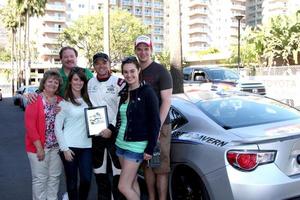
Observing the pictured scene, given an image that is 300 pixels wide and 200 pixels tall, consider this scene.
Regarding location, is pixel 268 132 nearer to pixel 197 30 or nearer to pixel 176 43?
pixel 176 43

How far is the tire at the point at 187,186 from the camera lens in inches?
168

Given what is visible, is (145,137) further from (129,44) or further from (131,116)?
(129,44)

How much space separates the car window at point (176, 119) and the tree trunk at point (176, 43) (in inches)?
209

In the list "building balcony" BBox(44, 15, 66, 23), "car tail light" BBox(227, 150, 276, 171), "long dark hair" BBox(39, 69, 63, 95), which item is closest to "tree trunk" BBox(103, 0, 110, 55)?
"long dark hair" BBox(39, 69, 63, 95)

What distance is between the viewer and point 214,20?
416 feet

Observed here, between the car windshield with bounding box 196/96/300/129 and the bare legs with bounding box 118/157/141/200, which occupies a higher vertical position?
the car windshield with bounding box 196/96/300/129

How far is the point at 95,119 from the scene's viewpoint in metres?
4.49

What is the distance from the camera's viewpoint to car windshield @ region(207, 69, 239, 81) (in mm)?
17078

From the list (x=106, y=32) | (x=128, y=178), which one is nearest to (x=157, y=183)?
(x=128, y=178)

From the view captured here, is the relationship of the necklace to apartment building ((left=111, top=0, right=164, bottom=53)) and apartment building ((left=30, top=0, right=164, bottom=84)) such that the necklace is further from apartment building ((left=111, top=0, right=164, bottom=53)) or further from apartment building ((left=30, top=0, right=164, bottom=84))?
apartment building ((left=111, top=0, right=164, bottom=53))

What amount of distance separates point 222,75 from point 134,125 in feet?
45.5

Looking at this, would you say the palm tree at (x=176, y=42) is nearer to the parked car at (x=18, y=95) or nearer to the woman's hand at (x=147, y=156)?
the woman's hand at (x=147, y=156)

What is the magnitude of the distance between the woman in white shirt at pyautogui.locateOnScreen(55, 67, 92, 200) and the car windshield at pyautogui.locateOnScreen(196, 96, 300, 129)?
134 cm

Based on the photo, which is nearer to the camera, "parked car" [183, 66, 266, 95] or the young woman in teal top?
the young woman in teal top
